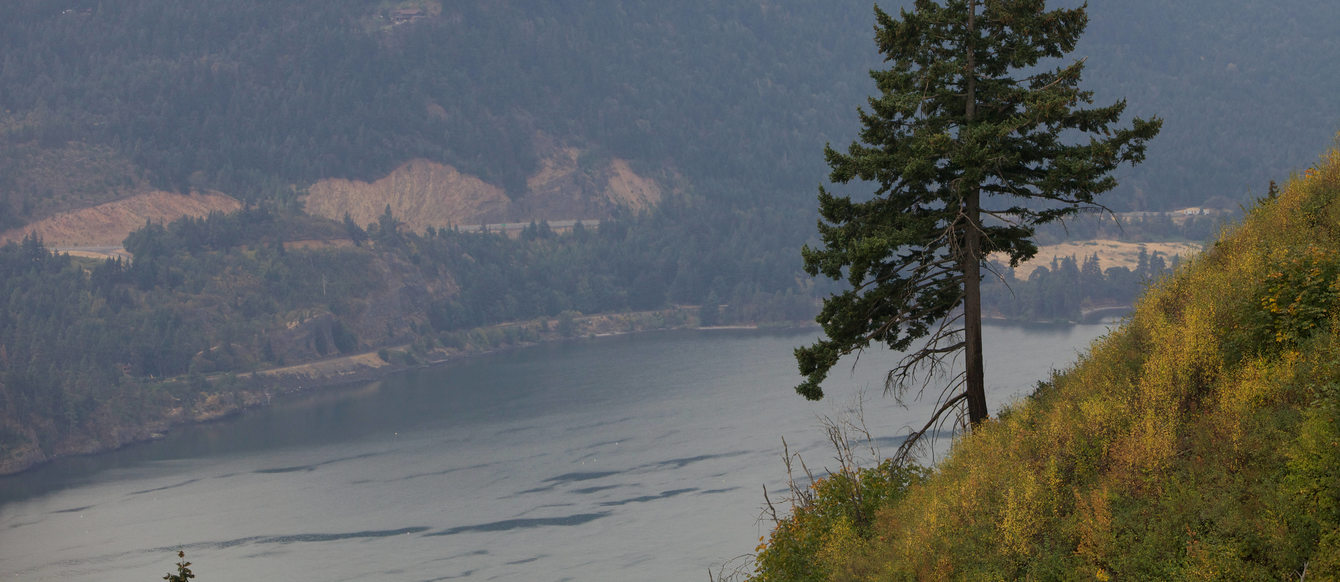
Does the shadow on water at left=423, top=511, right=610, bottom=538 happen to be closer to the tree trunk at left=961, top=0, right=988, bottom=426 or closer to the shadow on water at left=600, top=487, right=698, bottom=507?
the shadow on water at left=600, top=487, right=698, bottom=507

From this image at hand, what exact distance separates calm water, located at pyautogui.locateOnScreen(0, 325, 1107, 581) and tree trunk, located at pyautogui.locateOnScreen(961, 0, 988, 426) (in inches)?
2072

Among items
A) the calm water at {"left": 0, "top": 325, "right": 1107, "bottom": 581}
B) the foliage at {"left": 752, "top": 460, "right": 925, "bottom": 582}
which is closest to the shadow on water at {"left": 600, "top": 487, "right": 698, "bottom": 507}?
the calm water at {"left": 0, "top": 325, "right": 1107, "bottom": 581}

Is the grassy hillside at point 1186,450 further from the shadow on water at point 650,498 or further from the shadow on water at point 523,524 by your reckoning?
the shadow on water at point 650,498

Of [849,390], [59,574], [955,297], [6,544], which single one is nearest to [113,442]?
[6,544]

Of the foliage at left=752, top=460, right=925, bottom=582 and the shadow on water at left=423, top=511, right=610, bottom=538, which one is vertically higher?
the foliage at left=752, top=460, right=925, bottom=582

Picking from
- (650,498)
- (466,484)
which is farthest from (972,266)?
(466,484)

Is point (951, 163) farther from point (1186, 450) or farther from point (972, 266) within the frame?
point (1186, 450)

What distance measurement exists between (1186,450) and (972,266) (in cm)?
804

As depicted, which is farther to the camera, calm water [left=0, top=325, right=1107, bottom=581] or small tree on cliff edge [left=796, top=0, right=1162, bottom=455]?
calm water [left=0, top=325, right=1107, bottom=581]

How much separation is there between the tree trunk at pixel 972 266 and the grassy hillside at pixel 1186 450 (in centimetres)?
177

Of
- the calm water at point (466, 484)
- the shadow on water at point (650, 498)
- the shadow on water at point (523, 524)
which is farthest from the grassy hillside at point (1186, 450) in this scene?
the shadow on water at point (650, 498)

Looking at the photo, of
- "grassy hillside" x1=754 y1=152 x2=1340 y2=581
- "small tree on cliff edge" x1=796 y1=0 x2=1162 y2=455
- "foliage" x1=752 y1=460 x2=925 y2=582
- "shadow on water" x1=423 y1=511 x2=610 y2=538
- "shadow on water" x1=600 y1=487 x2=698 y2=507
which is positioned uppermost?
"small tree on cliff edge" x1=796 y1=0 x2=1162 y2=455

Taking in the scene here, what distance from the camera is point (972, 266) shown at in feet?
81.6

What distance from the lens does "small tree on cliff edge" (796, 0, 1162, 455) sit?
2364cm
